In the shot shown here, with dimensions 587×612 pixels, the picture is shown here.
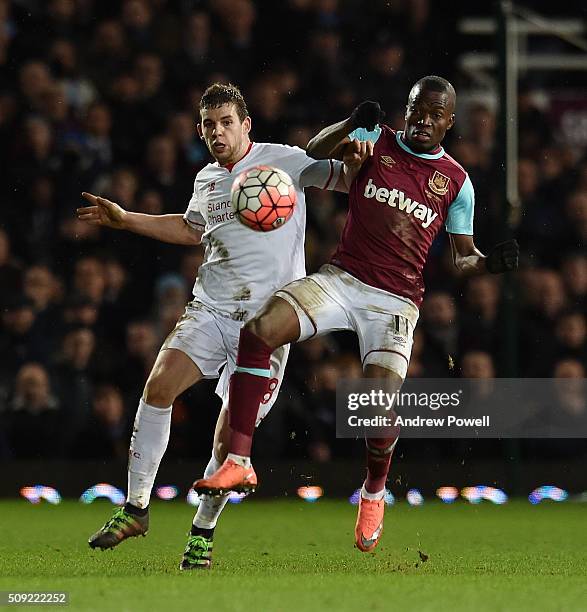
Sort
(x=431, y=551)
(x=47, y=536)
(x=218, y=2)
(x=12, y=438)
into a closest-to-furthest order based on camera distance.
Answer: (x=431, y=551) < (x=47, y=536) < (x=12, y=438) < (x=218, y=2)

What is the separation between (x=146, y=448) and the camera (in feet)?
22.3

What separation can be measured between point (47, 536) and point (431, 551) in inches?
82.5

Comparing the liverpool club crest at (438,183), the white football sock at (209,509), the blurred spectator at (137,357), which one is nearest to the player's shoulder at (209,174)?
the liverpool club crest at (438,183)

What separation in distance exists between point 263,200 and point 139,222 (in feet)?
2.81

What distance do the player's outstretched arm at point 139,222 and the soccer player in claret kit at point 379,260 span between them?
792mm

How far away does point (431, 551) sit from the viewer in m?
7.32

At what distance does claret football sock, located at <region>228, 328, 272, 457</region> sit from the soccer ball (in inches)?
20.4

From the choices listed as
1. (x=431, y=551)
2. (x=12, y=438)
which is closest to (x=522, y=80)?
(x=12, y=438)

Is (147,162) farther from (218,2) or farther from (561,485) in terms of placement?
(561,485)

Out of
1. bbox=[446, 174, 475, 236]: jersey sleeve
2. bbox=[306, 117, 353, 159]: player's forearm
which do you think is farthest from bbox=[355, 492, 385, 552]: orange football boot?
bbox=[306, 117, 353, 159]: player's forearm

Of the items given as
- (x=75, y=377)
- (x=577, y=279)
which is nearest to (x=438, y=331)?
(x=577, y=279)

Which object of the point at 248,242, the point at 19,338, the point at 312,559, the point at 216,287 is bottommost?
the point at 312,559

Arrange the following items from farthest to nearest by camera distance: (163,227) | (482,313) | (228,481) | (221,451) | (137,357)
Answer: (482,313)
(137,357)
(163,227)
(221,451)
(228,481)

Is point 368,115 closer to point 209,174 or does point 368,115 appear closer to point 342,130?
point 342,130
